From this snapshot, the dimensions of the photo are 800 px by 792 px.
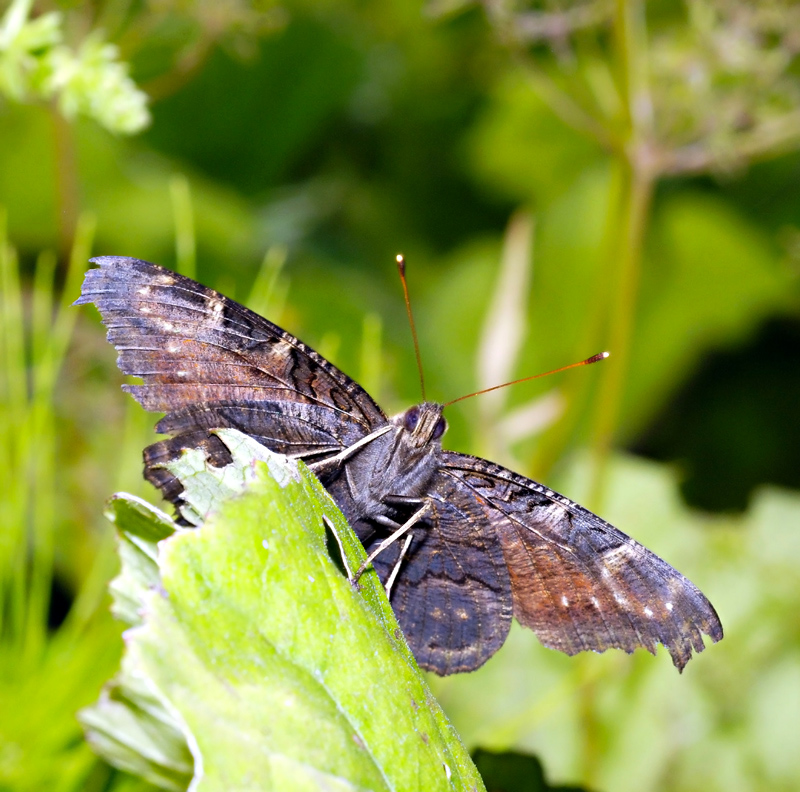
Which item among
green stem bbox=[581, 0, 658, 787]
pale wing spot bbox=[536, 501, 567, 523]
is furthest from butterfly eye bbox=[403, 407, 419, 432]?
green stem bbox=[581, 0, 658, 787]

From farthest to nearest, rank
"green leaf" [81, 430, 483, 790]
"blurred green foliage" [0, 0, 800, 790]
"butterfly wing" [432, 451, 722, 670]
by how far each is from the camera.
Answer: "blurred green foliage" [0, 0, 800, 790] → "butterfly wing" [432, 451, 722, 670] → "green leaf" [81, 430, 483, 790]

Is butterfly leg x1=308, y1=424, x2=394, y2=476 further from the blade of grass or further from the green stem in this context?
the green stem

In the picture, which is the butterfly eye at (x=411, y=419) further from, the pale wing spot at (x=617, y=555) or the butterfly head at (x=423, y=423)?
the pale wing spot at (x=617, y=555)

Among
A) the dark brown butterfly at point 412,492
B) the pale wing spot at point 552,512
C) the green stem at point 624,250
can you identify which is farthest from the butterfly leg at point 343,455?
the green stem at point 624,250

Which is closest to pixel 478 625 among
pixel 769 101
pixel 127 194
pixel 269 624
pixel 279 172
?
pixel 269 624

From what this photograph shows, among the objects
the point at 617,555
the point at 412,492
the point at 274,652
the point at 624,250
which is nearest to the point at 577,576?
the point at 617,555

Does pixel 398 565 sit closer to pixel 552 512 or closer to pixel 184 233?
pixel 552 512
